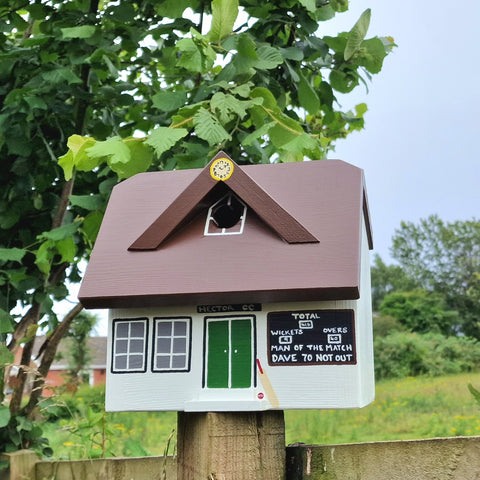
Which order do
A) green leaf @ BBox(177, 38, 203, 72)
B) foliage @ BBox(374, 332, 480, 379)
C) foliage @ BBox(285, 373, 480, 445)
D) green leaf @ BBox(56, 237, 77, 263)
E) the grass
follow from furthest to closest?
foliage @ BBox(374, 332, 480, 379) < foliage @ BBox(285, 373, 480, 445) < the grass < green leaf @ BBox(56, 237, 77, 263) < green leaf @ BBox(177, 38, 203, 72)

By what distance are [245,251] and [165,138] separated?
66 centimetres

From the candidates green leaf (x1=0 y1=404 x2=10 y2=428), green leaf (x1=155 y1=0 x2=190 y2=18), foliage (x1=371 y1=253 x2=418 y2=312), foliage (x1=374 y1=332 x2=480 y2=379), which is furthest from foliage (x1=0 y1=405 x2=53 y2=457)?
foliage (x1=371 y1=253 x2=418 y2=312)

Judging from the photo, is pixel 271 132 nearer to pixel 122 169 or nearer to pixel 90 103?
pixel 122 169

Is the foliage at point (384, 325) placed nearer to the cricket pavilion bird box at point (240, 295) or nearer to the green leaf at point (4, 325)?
the green leaf at point (4, 325)

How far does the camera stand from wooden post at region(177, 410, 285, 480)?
7.21ft

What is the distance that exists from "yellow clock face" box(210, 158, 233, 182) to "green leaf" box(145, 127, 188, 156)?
1.09 ft

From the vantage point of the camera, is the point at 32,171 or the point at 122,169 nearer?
the point at 122,169

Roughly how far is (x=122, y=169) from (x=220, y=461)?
50.0 inches

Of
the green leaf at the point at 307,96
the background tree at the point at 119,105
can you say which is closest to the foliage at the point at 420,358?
the background tree at the point at 119,105

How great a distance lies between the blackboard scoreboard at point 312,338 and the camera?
→ 2203mm

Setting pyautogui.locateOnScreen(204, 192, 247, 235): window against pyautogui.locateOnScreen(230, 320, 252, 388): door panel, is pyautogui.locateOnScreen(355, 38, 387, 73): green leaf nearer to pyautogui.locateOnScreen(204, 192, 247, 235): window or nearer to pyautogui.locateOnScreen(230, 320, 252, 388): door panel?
pyautogui.locateOnScreen(204, 192, 247, 235): window

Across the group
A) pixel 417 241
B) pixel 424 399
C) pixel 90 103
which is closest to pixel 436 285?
pixel 417 241

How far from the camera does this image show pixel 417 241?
1576 inches

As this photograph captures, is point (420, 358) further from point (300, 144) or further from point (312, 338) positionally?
point (312, 338)
